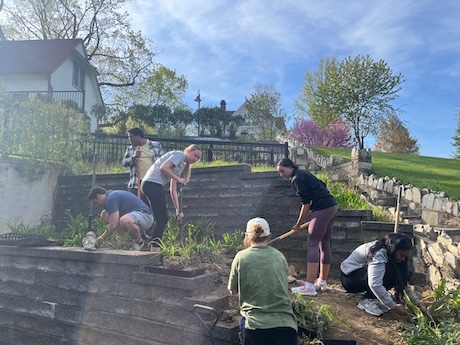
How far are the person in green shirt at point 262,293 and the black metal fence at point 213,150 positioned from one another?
6.13 metres

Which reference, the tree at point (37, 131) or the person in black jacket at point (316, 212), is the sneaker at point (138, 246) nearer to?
the person in black jacket at point (316, 212)

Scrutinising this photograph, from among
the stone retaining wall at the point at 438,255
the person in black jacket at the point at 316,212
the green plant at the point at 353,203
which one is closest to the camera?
the stone retaining wall at the point at 438,255

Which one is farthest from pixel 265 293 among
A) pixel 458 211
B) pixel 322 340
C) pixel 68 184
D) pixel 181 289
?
pixel 68 184

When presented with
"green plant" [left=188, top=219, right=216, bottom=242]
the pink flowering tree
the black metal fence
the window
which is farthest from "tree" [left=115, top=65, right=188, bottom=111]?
"green plant" [left=188, top=219, right=216, bottom=242]

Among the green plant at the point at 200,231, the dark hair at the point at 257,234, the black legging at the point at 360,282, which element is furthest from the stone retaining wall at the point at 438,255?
the green plant at the point at 200,231

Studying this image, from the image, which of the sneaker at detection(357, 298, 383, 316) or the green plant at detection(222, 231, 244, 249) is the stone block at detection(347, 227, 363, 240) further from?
the green plant at detection(222, 231, 244, 249)

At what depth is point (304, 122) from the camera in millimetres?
21812

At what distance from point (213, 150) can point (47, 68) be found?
47.0 ft

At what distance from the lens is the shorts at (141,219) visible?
457 cm

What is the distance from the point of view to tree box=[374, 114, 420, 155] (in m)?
26.6

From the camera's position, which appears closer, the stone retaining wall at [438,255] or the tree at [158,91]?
the stone retaining wall at [438,255]

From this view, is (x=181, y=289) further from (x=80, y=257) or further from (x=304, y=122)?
(x=304, y=122)

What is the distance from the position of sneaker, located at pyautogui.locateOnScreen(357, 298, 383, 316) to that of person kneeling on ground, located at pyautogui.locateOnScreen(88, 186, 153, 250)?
2561mm

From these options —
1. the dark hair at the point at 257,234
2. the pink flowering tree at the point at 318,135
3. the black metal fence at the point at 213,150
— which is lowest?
the dark hair at the point at 257,234
